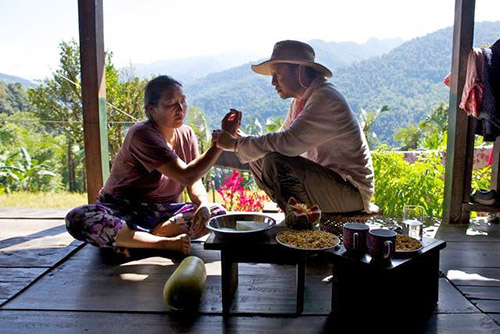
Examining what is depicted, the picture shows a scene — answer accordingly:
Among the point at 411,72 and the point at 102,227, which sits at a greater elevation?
the point at 411,72

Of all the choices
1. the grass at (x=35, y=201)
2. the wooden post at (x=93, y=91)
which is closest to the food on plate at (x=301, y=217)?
the wooden post at (x=93, y=91)

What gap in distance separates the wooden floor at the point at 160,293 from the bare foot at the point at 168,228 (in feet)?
0.51

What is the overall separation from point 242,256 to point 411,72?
2625cm

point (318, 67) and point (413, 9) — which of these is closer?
point (318, 67)

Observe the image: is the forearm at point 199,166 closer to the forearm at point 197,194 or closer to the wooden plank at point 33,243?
the forearm at point 197,194

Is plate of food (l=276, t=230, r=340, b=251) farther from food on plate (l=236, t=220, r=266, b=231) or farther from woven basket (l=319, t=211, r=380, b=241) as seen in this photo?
woven basket (l=319, t=211, r=380, b=241)

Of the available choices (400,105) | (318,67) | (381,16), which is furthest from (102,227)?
(381,16)

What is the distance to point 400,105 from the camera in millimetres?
20641

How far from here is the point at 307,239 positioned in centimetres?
177

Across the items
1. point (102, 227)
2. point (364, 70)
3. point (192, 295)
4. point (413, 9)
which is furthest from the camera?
point (413, 9)

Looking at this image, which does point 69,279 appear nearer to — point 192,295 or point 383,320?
point 192,295

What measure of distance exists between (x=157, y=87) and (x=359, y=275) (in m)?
1.57

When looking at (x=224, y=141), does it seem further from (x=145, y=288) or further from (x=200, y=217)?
(x=145, y=288)

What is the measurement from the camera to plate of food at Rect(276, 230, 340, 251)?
1700 mm
